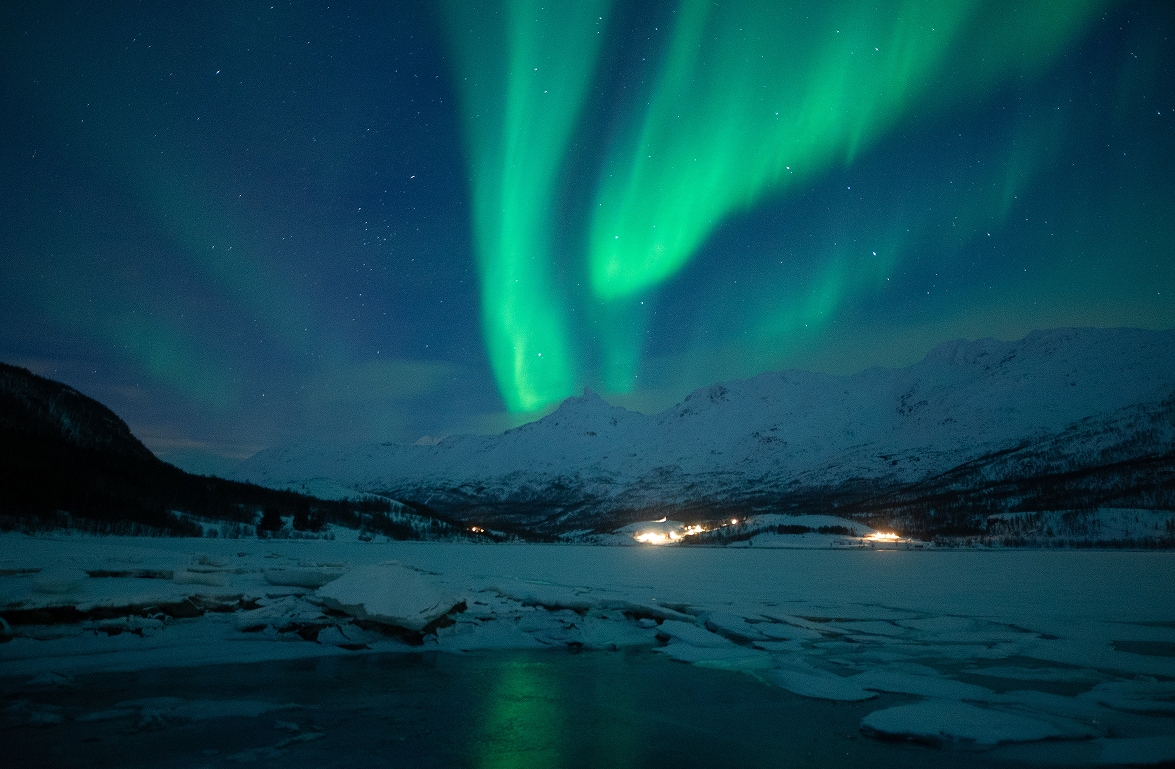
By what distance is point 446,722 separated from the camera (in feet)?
43.6

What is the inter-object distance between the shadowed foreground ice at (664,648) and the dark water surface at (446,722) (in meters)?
0.15

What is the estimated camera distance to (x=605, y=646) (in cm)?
2294

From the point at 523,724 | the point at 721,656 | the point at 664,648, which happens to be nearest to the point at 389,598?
the point at 664,648

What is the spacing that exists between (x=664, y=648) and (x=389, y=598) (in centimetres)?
954

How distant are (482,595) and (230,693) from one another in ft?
64.5

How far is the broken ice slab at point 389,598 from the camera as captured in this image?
22625mm

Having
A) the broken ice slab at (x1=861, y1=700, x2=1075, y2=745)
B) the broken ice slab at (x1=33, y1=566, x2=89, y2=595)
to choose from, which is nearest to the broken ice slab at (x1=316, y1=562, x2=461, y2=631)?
the broken ice slab at (x1=33, y1=566, x2=89, y2=595)

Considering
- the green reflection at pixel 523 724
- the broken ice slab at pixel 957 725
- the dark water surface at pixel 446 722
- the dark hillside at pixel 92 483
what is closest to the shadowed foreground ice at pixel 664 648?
the broken ice slab at pixel 957 725

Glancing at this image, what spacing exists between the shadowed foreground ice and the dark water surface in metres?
0.15

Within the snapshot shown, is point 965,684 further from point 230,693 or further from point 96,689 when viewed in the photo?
point 96,689

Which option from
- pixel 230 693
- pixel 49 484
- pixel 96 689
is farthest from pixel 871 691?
pixel 49 484

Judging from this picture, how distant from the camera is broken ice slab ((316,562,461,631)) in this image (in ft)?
74.2

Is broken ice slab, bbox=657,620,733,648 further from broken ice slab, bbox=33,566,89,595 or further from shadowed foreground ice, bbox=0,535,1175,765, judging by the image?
broken ice slab, bbox=33,566,89,595

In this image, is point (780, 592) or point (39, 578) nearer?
point (39, 578)
